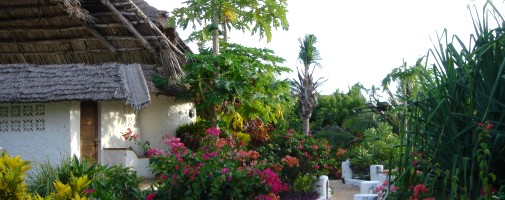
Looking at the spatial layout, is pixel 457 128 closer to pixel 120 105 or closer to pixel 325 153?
pixel 325 153

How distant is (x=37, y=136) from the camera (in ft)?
40.3

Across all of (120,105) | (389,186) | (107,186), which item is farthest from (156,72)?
(389,186)

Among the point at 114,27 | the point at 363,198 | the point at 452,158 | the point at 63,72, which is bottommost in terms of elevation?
the point at 363,198

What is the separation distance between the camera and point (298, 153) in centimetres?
1272

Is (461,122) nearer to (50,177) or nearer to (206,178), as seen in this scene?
(206,178)

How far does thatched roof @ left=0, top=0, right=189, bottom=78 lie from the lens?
12.8 m

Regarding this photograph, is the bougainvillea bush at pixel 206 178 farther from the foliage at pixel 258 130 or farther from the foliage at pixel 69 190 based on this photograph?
the foliage at pixel 258 130

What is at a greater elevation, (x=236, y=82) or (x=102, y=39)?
(x=102, y=39)

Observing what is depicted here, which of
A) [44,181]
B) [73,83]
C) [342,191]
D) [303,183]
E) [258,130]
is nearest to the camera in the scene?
[44,181]

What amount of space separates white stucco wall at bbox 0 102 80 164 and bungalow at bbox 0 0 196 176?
0.02 meters

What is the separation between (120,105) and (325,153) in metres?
4.44

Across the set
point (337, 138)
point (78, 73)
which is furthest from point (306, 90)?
point (78, 73)

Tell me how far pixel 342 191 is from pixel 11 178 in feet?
40.7

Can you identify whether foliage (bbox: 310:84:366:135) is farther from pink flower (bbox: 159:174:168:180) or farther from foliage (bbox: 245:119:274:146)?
pink flower (bbox: 159:174:168:180)
